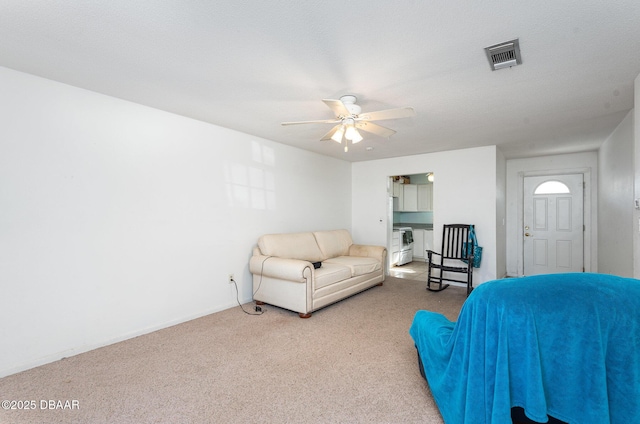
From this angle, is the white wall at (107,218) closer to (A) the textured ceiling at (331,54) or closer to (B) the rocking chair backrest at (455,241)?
(A) the textured ceiling at (331,54)

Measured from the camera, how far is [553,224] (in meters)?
5.38

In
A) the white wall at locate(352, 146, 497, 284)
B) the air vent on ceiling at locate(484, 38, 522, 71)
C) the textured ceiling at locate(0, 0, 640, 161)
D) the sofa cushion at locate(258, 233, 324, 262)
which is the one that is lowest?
the sofa cushion at locate(258, 233, 324, 262)

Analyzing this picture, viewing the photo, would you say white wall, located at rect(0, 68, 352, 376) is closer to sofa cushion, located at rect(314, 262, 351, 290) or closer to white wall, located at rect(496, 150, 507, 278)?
sofa cushion, located at rect(314, 262, 351, 290)

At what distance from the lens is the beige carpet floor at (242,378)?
5.94ft

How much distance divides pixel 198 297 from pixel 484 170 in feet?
15.2

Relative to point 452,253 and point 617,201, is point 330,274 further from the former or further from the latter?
point 617,201

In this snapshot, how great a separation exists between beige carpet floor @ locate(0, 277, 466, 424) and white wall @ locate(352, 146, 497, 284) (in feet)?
7.94

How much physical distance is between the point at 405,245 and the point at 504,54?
531 cm

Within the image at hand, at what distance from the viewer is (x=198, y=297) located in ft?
11.5

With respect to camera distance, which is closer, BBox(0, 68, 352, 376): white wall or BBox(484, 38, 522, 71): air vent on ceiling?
BBox(484, 38, 522, 71): air vent on ceiling

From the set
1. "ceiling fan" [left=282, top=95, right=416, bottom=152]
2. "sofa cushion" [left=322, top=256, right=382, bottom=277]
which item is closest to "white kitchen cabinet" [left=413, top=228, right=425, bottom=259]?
"sofa cushion" [left=322, top=256, right=382, bottom=277]

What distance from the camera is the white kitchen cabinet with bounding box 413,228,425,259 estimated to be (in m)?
7.35

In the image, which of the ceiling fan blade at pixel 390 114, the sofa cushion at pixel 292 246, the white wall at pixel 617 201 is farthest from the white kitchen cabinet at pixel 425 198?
the ceiling fan blade at pixel 390 114

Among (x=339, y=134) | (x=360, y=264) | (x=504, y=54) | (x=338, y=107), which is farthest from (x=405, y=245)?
(x=504, y=54)
